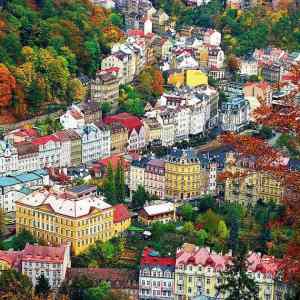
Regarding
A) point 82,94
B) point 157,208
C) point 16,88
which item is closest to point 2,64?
point 16,88

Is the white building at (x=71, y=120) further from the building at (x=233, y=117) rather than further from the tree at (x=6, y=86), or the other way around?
the building at (x=233, y=117)

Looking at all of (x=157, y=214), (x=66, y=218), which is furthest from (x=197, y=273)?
(x=157, y=214)

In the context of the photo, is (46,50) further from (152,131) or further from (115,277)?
(115,277)

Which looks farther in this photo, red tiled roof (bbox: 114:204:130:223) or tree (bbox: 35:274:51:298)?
red tiled roof (bbox: 114:204:130:223)

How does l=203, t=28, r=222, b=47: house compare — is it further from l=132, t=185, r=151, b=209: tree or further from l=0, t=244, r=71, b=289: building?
l=0, t=244, r=71, b=289: building

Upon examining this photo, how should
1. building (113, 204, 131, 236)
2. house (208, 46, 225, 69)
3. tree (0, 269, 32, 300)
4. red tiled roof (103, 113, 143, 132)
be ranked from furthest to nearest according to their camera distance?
1. house (208, 46, 225, 69)
2. red tiled roof (103, 113, 143, 132)
3. building (113, 204, 131, 236)
4. tree (0, 269, 32, 300)

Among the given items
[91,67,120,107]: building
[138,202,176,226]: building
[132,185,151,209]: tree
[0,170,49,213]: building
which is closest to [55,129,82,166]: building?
[0,170,49,213]: building
